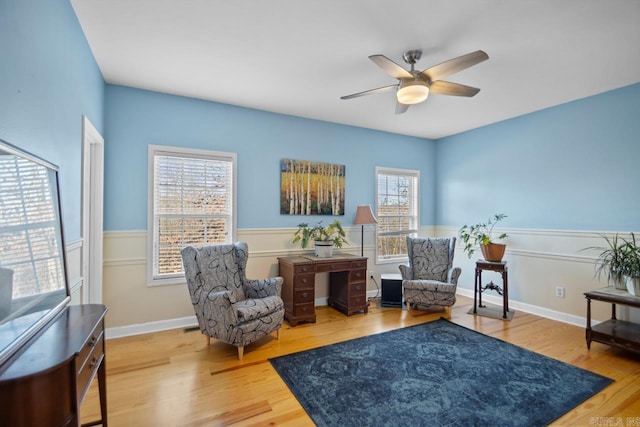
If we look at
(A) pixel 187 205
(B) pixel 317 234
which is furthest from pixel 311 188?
(A) pixel 187 205

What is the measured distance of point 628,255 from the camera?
288 centimetres

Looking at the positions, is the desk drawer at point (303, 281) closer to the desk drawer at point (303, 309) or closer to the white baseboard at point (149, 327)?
the desk drawer at point (303, 309)

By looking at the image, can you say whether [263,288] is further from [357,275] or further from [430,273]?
[430,273]

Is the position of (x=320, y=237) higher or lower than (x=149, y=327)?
higher

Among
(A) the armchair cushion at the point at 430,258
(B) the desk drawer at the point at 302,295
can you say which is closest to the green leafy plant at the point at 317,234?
(B) the desk drawer at the point at 302,295

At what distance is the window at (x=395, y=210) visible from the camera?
494 cm

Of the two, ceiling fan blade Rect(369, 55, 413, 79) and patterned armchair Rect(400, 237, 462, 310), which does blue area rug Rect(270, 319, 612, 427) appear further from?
ceiling fan blade Rect(369, 55, 413, 79)

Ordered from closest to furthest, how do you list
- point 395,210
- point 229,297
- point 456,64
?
1. point 456,64
2. point 229,297
3. point 395,210

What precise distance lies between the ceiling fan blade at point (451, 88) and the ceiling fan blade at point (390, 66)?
314mm

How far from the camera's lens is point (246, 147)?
3848 millimetres

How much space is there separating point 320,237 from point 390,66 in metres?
2.37

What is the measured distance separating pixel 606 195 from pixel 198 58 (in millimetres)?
4472

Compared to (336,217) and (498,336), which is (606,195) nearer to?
(498,336)

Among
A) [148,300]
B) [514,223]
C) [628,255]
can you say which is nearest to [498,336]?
[628,255]
